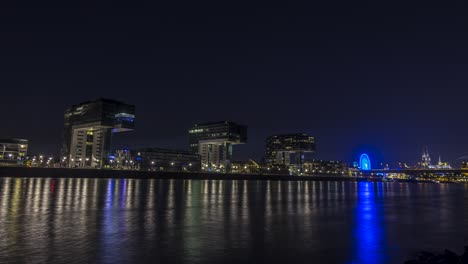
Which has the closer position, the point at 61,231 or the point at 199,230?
the point at 61,231

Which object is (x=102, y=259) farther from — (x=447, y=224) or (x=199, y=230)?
(x=447, y=224)

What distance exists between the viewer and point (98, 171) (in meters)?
163

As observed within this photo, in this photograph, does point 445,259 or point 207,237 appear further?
point 207,237

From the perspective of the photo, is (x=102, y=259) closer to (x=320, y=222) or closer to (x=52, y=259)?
(x=52, y=259)

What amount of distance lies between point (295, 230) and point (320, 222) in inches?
201

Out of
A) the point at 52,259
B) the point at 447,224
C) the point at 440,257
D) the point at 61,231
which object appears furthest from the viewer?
the point at 447,224

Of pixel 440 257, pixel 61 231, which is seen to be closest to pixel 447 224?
pixel 440 257

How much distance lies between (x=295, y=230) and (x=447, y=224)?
14.3 meters

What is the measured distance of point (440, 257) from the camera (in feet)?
50.8

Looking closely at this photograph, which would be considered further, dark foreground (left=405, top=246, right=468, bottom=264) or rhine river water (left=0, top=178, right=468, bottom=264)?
rhine river water (left=0, top=178, right=468, bottom=264)

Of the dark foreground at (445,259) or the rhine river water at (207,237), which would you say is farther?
the rhine river water at (207,237)

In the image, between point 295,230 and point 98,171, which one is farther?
point 98,171

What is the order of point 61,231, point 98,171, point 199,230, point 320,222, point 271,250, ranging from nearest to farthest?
1. point 271,250
2. point 61,231
3. point 199,230
4. point 320,222
5. point 98,171

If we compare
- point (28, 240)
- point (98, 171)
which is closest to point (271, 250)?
point (28, 240)
